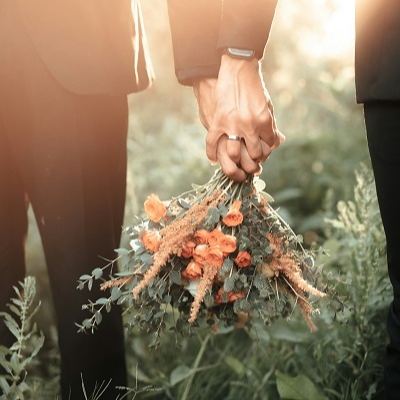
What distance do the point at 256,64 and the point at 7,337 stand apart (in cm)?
117

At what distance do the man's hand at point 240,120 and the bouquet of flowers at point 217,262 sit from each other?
55 mm

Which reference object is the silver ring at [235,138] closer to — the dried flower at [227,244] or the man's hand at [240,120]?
the man's hand at [240,120]

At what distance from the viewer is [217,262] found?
217 cm

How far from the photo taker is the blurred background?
10.9ft

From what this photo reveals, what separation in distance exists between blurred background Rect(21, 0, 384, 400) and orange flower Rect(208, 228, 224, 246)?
96 cm

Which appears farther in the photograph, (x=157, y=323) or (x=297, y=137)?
(x=297, y=137)

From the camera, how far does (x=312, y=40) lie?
22.5 ft

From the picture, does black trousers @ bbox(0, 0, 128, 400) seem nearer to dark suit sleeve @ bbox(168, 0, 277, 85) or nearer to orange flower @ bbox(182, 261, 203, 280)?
dark suit sleeve @ bbox(168, 0, 277, 85)

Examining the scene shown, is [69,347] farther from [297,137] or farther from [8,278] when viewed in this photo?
[297,137]

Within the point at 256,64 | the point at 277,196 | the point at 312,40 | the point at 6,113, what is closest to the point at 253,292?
the point at 256,64

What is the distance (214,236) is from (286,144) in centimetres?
328

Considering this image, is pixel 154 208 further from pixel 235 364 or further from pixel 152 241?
pixel 235 364

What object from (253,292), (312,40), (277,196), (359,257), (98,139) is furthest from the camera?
(312,40)

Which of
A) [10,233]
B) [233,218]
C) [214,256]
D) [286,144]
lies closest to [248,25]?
[233,218]
